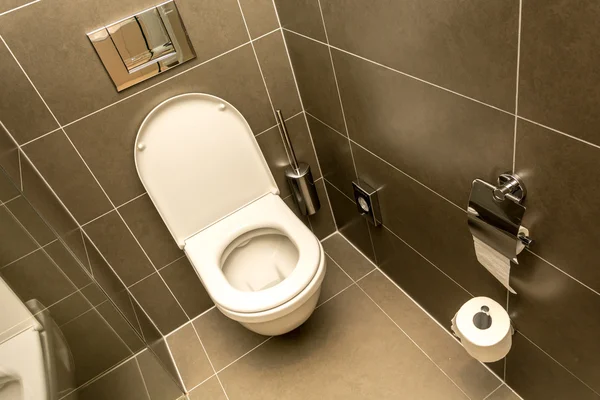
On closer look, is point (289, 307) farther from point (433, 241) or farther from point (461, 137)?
point (461, 137)

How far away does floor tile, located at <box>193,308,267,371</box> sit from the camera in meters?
1.77

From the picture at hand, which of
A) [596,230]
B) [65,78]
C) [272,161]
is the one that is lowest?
[272,161]

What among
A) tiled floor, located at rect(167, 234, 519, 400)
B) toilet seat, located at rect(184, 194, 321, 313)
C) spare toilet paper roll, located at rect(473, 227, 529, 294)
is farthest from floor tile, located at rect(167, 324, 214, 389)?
spare toilet paper roll, located at rect(473, 227, 529, 294)

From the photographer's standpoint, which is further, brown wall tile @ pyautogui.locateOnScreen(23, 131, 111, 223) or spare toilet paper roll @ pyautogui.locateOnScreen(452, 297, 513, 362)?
brown wall tile @ pyautogui.locateOnScreen(23, 131, 111, 223)

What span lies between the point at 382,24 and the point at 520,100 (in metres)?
0.38

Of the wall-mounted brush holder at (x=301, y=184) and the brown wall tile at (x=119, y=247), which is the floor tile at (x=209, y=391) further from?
the wall-mounted brush holder at (x=301, y=184)

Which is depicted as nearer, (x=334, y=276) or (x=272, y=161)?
(x=272, y=161)

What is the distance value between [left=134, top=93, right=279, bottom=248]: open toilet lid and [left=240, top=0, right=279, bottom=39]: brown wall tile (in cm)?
25

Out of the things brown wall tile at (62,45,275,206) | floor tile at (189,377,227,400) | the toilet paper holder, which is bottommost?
floor tile at (189,377,227,400)

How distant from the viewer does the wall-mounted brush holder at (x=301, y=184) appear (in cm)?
171

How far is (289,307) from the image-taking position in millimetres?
1378

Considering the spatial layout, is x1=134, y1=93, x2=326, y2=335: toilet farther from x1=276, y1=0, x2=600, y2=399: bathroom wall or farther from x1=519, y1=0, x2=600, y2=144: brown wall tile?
x1=519, y1=0, x2=600, y2=144: brown wall tile

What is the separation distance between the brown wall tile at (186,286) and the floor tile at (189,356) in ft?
0.28

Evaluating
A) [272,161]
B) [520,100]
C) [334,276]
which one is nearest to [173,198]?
[272,161]
